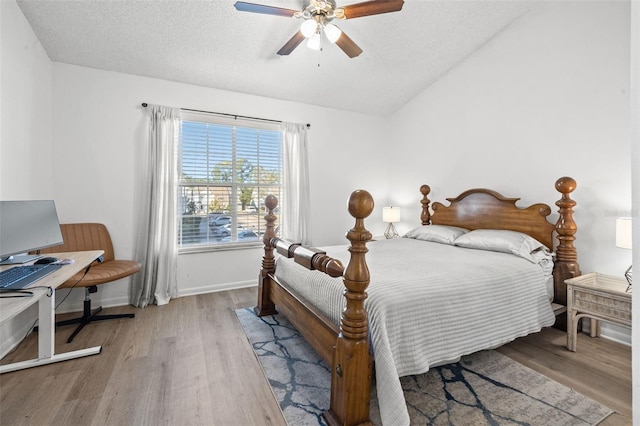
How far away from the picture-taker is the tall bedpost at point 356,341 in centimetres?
151

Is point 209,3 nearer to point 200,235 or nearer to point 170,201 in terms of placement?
point 170,201

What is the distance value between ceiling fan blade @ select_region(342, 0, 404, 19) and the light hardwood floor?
2670 millimetres

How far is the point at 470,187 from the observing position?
12.3 feet

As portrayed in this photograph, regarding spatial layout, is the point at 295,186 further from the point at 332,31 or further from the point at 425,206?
the point at 332,31

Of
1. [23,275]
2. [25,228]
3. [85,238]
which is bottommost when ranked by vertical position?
[23,275]

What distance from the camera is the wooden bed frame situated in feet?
4.98

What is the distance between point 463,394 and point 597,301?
1289 mm

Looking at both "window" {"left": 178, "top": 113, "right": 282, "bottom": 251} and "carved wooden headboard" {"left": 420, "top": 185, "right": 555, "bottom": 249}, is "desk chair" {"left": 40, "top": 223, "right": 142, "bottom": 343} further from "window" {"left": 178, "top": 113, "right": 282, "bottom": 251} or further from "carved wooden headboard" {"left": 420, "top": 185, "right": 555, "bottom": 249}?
"carved wooden headboard" {"left": 420, "top": 185, "right": 555, "bottom": 249}

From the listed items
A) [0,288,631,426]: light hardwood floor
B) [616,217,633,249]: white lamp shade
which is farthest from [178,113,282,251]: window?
[616,217,633,249]: white lamp shade

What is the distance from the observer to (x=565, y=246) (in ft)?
8.79

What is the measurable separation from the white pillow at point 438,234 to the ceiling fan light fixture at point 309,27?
243cm

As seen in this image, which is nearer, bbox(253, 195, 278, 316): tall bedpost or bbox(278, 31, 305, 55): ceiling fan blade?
bbox(278, 31, 305, 55): ceiling fan blade

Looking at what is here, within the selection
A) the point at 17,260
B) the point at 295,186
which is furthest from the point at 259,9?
the point at 17,260

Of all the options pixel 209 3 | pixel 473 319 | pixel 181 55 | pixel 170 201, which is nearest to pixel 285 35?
pixel 209 3
